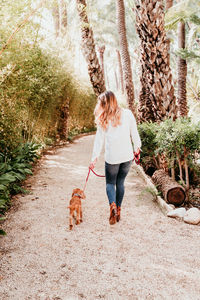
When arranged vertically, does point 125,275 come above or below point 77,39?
below

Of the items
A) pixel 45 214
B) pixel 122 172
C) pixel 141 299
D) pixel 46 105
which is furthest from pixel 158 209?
pixel 46 105

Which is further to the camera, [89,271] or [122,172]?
[122,172]

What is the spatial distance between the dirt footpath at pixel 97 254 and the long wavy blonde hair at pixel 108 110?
1.37 metres

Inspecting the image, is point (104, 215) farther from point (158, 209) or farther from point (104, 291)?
point (104, 291)

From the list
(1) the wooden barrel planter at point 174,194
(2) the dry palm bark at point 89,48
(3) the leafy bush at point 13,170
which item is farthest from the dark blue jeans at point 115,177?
(2) the dry palm bark at point 89,48

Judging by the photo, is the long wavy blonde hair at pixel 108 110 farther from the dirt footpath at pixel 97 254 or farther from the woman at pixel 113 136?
the dirt footpath at pixel 97 254

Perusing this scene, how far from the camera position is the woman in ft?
9.42

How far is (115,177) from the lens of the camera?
312 centimetres

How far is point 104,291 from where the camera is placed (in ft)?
6.70

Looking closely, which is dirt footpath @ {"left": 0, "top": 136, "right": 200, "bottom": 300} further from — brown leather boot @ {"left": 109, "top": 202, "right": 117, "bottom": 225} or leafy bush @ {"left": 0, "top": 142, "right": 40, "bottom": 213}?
leafy bush @ {"left": 0, "top": 142, "right": 40, "bottom": 213}

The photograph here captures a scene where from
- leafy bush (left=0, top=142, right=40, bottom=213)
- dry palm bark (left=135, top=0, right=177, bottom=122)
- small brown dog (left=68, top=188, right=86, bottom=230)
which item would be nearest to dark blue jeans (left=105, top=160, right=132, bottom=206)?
small brown dog (left=68, top=188, right=86, bottom=230)

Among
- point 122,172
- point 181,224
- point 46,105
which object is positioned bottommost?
point 181,224

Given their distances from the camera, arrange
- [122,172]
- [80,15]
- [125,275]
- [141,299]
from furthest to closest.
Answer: [80,15], [122,172], [125,275], [141,299]

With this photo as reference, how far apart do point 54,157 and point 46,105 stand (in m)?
1.69
